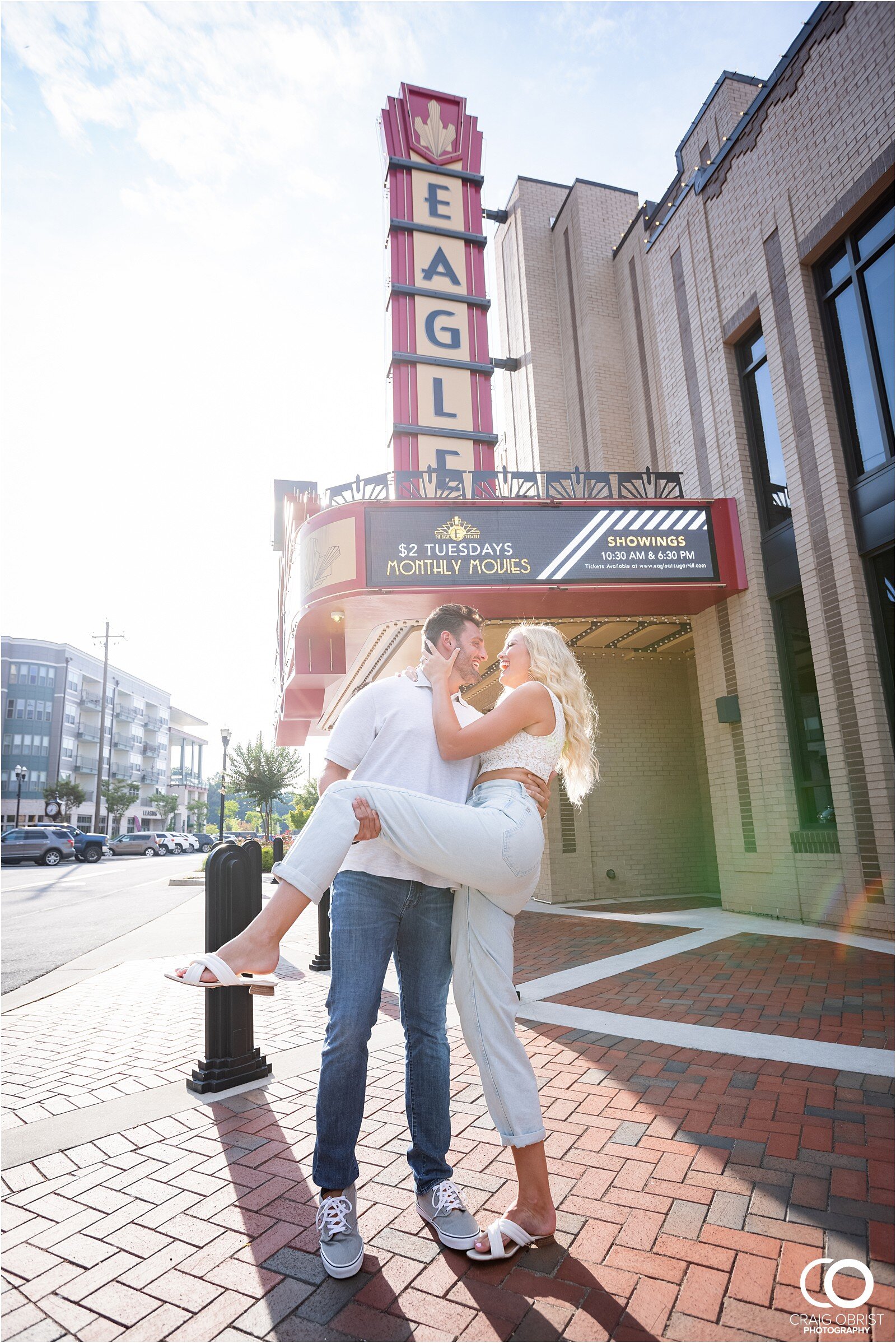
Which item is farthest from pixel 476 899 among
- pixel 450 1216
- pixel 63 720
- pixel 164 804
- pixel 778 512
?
pixel 164 804

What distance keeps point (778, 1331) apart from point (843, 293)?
919cm

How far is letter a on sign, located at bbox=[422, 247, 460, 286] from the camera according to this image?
13281 millimetres

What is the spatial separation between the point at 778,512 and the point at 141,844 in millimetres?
39097

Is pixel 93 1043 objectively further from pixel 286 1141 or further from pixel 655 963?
pixel 655 963

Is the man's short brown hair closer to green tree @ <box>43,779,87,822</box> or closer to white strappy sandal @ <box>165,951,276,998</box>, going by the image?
white strappy sandal @ <box>165,951,276,998</box>

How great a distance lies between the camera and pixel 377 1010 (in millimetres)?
2193

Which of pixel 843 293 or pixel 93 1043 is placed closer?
pixel 93 1043

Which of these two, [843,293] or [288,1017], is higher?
[843,293]

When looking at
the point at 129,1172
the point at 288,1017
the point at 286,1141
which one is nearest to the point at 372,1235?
the point at 286,1141

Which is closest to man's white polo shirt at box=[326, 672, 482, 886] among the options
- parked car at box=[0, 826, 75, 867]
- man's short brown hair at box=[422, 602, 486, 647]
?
man's short brown hair at box=[422, 602, 486, 647]

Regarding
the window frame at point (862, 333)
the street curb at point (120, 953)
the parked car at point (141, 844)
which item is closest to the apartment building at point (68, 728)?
the parked car at point (141, 844)

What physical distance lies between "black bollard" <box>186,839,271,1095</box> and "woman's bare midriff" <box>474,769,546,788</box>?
1.67m

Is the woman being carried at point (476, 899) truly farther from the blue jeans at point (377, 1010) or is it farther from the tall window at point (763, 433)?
the tall window at point (763, 433)

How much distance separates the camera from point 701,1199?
7.88ft
